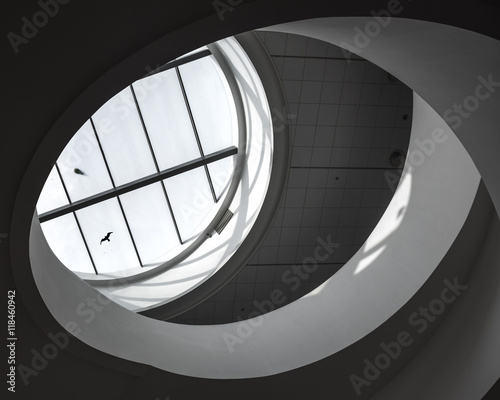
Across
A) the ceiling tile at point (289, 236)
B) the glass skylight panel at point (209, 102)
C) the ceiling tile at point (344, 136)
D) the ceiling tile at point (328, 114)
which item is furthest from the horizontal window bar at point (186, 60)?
the ceiling tile at point (289, 236)

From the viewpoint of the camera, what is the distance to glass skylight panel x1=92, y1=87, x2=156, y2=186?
38.2 ft

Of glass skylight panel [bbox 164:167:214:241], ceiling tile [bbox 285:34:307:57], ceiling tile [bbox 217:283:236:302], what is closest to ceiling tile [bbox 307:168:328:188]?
ceiling tile [bbox 285:34:307:57]

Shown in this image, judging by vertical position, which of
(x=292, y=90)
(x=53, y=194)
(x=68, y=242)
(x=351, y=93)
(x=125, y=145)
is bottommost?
(x=351, y=93)

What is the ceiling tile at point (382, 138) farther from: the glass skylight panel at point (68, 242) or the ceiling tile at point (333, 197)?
the glass skylight panel at point (68, 242)

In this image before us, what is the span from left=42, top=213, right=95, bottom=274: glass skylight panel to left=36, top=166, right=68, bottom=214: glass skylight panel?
0.33 m

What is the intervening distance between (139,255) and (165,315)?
9.12 feet

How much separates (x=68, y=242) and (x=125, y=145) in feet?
7.94

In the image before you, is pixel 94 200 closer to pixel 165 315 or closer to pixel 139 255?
pixel 139 255

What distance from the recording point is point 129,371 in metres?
6.12

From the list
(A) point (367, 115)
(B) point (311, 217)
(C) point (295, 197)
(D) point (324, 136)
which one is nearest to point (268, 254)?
(B) point (311, 217)

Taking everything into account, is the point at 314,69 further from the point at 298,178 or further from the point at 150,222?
the point at 150,222

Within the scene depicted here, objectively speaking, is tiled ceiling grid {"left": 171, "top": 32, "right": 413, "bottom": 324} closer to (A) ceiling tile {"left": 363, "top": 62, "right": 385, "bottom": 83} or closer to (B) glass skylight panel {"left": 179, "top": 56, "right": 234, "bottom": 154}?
(A) ceiling tile {"left": 363, "top": 62, "right": 385, "bottom": 83}

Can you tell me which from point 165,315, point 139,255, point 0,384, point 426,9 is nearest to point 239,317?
point 165,315

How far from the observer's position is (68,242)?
39.6 feet
